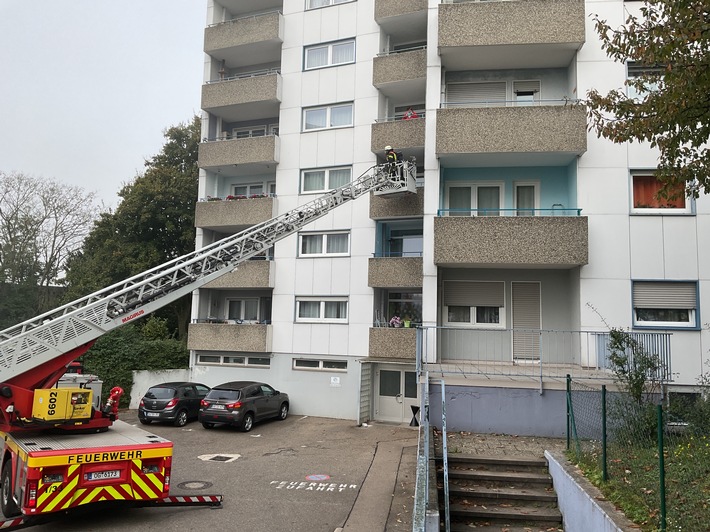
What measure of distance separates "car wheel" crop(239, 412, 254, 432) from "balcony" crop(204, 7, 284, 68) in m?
15.0

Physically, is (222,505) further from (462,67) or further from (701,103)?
(462,67)

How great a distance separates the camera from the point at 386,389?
64.3ft

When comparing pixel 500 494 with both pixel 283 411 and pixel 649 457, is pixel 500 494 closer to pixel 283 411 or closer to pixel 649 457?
pixel 649 457

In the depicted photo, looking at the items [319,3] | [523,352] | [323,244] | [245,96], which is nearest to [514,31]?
[523,352]

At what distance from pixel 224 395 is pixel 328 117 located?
1139 centimetres

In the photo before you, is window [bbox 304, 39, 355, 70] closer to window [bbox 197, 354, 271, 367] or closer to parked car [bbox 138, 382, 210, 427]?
window [bbox 197, 354, 271, 367]

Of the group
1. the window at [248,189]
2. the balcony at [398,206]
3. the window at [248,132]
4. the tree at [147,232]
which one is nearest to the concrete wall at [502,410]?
the balcony at [398,206]

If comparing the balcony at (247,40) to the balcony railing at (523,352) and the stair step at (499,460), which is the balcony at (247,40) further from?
the stair step at (499,460)

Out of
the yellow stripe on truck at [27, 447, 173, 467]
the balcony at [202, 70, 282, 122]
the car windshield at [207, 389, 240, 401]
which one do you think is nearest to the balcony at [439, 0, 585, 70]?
the balcony at [202, 70, 282, 122]

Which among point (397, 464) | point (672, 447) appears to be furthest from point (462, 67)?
point (672, 447)

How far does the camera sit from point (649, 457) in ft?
24.1

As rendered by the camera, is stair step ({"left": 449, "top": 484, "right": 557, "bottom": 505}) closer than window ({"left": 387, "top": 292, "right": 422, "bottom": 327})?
Yes

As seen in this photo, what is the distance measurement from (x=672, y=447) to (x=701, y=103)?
474 cm

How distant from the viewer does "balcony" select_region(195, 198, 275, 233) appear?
21.7 metres
